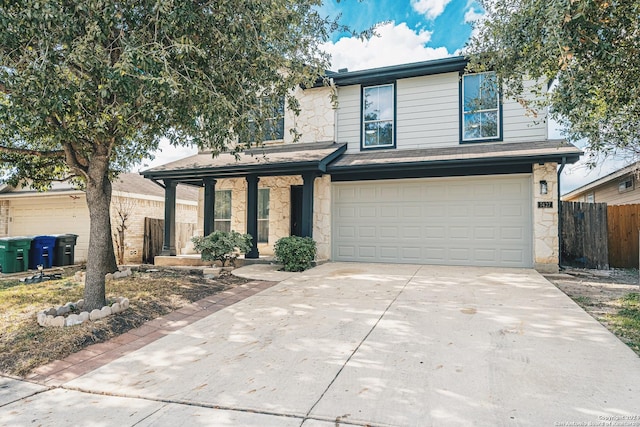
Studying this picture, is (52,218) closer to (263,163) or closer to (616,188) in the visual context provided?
(263,163)

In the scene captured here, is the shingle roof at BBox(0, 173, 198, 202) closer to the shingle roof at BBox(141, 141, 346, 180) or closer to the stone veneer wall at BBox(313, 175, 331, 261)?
the shingle roof at BBox(141, 141, 346, 180)

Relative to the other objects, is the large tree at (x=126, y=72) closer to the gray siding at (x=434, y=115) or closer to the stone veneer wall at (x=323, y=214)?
the stone veneer wall at (x=323, y=214)

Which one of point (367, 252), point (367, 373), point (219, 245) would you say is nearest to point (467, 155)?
point (367, 252)

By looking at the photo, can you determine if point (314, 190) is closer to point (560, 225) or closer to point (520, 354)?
point (560, 225)

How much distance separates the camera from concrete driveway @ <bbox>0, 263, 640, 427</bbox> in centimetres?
259

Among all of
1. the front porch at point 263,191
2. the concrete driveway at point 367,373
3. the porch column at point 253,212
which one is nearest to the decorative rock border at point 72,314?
the concrete driveway at point 367,373

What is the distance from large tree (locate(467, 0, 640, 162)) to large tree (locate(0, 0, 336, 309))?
3.40m

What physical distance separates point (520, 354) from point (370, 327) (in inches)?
64.7

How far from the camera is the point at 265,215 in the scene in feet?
38.8

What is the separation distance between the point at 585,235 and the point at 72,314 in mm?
11494

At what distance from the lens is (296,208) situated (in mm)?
11664

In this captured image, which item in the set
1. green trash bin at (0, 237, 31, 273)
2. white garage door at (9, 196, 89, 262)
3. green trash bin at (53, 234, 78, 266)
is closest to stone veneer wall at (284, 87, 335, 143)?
green trash bin at (53, 234, 78, 266)

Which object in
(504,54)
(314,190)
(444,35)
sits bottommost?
(314,190)

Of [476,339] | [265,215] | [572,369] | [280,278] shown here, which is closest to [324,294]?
[280,278]
